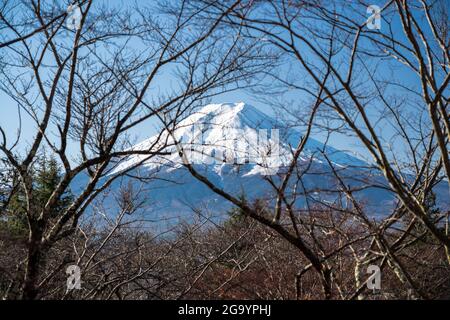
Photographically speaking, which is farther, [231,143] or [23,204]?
[23,204]

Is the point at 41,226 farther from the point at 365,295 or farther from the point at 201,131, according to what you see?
the point at 365,295

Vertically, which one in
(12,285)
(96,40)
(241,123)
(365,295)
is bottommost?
(365,295)

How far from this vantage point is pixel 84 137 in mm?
4305

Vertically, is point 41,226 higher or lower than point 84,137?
lower

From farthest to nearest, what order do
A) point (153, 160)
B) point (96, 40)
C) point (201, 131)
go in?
point (153, 160) < point (201, 131) < point (96, 40)

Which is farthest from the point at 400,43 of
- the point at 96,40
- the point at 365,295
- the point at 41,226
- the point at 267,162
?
the point at 41,226

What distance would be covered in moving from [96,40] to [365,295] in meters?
3.44

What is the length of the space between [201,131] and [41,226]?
6.47 ft
